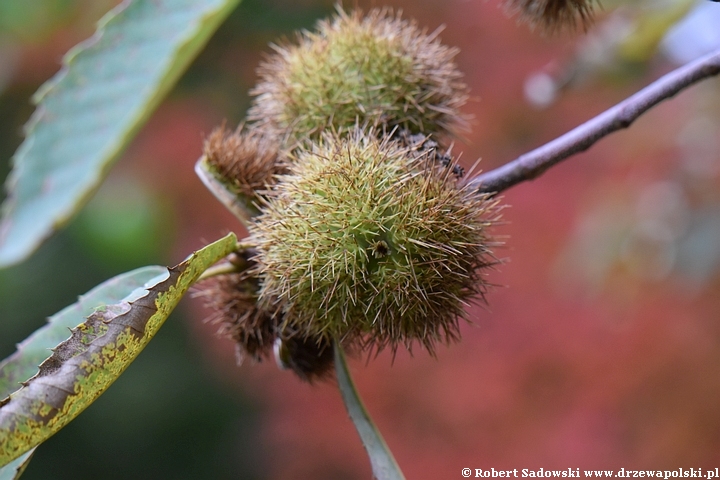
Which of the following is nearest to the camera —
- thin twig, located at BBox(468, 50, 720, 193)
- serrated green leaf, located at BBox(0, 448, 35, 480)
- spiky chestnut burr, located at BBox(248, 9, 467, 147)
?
serrated green leaf, located at BBox(0, 448, 35, 480)

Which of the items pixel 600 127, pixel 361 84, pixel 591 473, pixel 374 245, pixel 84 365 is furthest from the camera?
pixel 591 473

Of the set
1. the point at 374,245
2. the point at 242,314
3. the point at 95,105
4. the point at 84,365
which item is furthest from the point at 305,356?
the point at 95,105

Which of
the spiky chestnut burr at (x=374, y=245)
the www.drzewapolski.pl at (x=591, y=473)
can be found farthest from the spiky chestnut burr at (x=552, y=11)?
the www.drzewapolski.pl at (x=591, y=473)

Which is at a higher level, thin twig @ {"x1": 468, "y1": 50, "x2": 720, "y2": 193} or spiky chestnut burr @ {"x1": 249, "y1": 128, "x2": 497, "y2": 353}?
thin twig @ {"x1": 468, "y1": 50, "x2": 720, "y2": 193}

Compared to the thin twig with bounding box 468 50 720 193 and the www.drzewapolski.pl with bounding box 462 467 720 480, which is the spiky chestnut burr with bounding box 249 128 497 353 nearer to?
the thin twig with bounding box 468 50 720 193

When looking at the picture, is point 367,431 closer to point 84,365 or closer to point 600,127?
point 84,365

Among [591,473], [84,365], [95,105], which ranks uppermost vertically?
[95,105]

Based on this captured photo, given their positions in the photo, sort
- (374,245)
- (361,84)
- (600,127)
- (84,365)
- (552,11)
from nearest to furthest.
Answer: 1. (84,365)
2. (374,245)
3. (600,127)
4. (361,84)
5. (552,11)

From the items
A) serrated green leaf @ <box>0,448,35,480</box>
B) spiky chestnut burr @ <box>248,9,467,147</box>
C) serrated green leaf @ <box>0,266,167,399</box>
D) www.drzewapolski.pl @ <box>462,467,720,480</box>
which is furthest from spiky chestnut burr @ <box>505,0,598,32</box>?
www.drzewapolski.pl @ <box>462,467,720,480</box>
